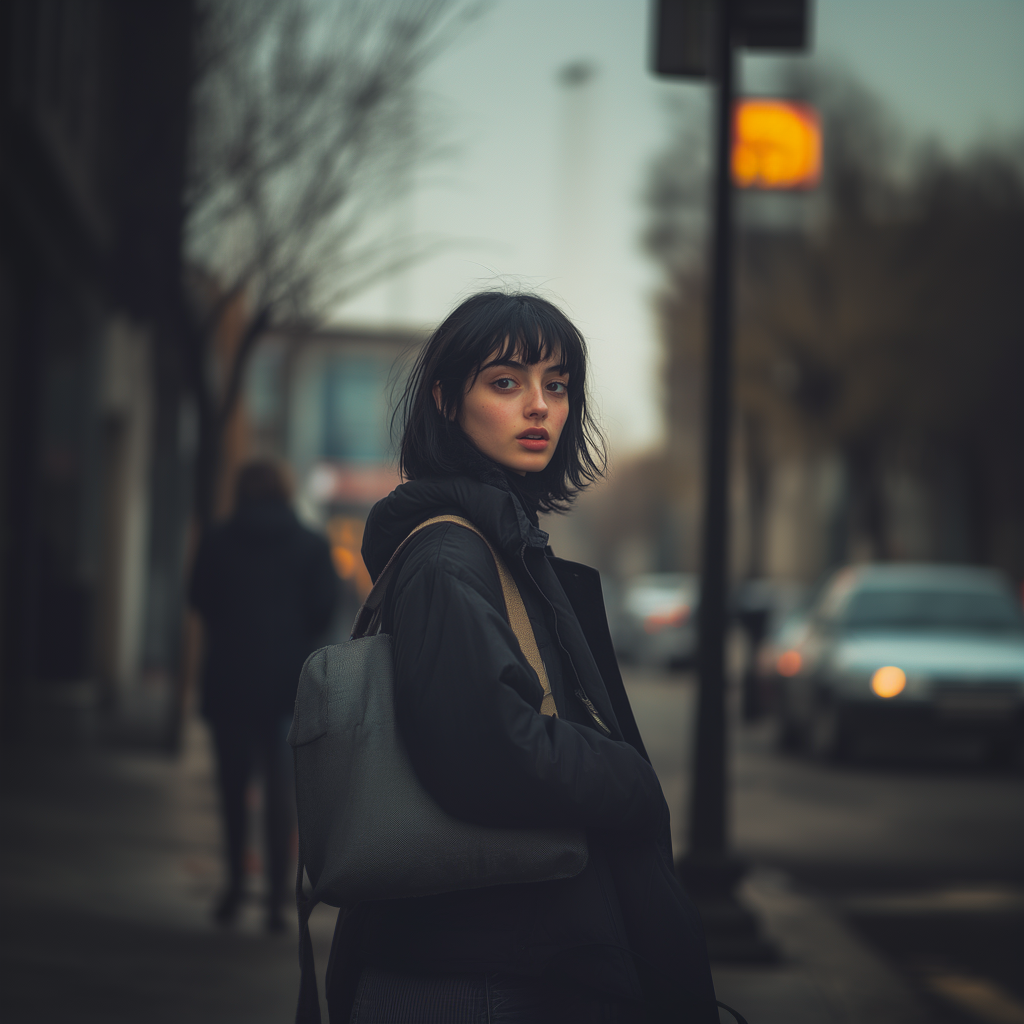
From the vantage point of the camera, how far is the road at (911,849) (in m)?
6.08

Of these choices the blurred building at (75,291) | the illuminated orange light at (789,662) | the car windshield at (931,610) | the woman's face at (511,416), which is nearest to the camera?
the woman's face at (511,416)

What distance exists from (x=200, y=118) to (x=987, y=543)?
2440 cm

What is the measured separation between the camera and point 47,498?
44.1ft

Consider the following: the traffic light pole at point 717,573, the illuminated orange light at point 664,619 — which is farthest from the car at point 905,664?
the illuminated orange light at point 664,619

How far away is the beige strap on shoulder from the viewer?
2.12 metres

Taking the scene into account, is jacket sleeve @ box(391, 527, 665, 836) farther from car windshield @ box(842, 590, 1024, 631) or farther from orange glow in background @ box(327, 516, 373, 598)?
orange glow in background @ box(327, 516, 373, 598)

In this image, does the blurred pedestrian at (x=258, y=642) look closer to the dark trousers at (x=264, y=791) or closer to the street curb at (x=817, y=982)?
the dark trousers at (x=264, y=791)

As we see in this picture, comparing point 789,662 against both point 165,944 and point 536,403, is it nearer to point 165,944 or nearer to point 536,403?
point 165,944

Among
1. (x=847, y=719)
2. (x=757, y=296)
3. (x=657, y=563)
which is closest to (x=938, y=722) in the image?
(x=847, y=719)

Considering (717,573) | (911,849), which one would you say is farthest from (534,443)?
(911,849)

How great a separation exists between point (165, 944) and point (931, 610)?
9.47m

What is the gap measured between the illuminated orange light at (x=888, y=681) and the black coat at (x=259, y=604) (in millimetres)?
7111

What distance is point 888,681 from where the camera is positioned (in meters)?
12.7

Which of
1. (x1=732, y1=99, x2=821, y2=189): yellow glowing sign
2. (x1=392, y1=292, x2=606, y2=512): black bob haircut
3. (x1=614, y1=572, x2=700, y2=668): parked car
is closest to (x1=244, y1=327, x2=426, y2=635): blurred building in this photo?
(x1=614, y1=572, x2=700, y2=668): parked car
